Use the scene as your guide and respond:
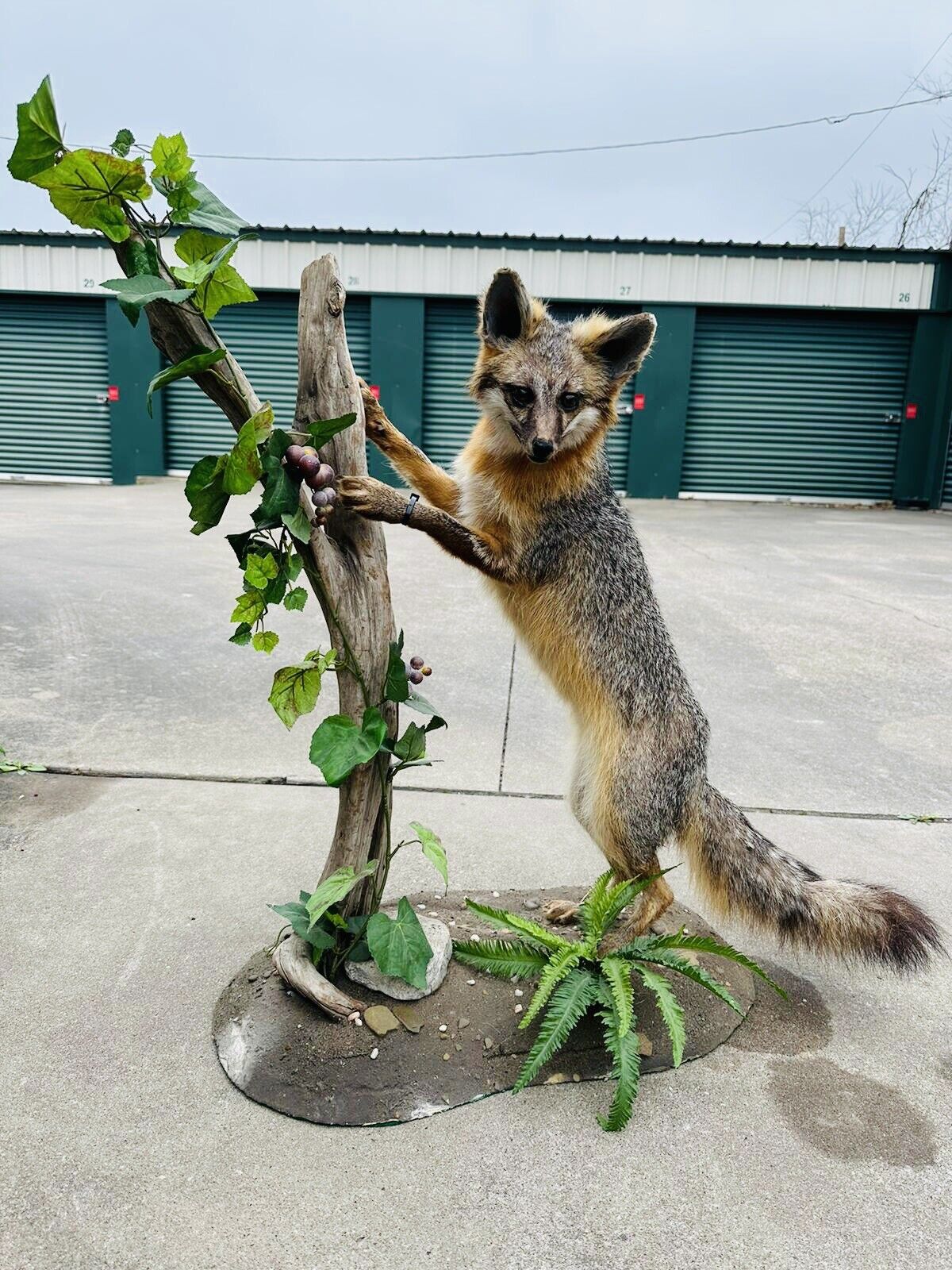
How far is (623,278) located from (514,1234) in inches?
673

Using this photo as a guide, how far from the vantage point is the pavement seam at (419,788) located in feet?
13.7

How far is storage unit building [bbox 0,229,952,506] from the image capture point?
16.5 metres

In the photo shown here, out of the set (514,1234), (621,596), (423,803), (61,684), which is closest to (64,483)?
(61,684)

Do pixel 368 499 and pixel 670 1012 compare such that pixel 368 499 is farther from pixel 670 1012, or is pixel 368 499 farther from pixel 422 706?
pixel 670 1012

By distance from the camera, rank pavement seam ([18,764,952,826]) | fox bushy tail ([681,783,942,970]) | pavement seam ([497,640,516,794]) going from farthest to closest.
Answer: pavement seam ([497,640,516,794]) → pavement seam ([18,764,952,826]) → fox bushy tail ([681,783,942,970])

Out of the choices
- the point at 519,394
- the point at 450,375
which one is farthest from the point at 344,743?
the point at 450,375

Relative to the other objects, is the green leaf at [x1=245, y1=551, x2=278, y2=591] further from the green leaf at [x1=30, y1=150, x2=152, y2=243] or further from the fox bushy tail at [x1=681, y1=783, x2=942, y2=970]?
the fox bushy tail at [x1=681, y1=783, x2=942, y2=970]

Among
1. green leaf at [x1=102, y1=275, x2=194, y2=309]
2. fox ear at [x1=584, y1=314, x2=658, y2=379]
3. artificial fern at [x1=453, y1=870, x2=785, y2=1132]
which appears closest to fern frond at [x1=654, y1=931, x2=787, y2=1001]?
artificial fern at [x1=453, y1=870, x2=785, y2=1132]

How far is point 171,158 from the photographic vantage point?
6.12ft

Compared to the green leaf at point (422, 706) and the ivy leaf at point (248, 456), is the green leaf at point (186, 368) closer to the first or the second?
the ivy leaf at point (248, 456)

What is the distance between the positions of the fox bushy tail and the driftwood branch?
1.20 metres

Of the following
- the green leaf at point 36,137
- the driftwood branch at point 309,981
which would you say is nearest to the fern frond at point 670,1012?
the driftwood branch at point 309,981

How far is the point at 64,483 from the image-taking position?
18.0 m

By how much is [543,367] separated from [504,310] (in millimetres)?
262
